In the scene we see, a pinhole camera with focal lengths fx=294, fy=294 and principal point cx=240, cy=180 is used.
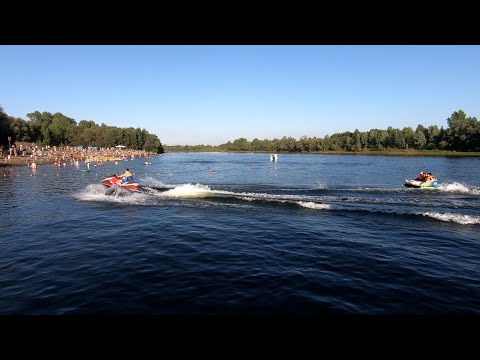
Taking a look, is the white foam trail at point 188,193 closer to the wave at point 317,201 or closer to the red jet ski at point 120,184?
the wave at point 317,201

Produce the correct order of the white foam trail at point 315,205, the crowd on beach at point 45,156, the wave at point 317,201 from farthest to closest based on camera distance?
the crowd on beach at point 45,156 < the white foam trail at point 315,205 < the wave at point 317,201

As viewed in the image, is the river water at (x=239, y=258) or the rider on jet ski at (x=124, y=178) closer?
the river water at (x=239, y=258)

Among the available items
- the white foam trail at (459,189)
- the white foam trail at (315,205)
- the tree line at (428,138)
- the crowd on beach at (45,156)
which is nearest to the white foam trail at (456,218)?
the white foam trail at (315,205)

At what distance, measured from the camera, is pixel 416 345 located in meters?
2.64

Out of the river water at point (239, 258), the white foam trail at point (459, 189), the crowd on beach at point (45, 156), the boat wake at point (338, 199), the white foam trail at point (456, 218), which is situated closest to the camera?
the river water at point (239, 258)

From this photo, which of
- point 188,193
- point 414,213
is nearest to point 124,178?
point 188,193

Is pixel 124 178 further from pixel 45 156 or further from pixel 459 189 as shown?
pixel 45 156

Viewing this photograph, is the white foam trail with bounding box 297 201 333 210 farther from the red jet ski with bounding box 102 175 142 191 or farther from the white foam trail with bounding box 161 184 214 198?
the red jet ski with bounding box 102 175 142 191

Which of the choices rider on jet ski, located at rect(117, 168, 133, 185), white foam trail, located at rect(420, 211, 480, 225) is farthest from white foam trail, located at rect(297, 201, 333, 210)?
rider on jet ski, located at rect(117, 168, 133, 185)

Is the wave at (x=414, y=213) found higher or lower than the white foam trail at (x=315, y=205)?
lower

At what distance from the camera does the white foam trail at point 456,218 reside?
22531 mm

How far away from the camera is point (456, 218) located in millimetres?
23234
